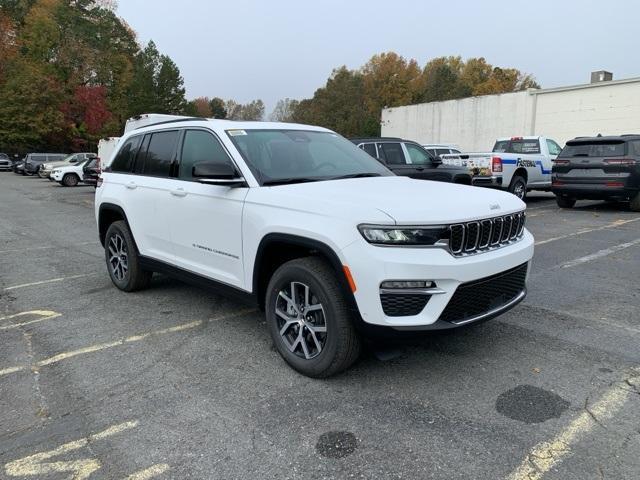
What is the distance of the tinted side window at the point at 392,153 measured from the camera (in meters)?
10.7

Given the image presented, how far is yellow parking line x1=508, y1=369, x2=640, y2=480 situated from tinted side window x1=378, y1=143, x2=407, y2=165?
768 cm

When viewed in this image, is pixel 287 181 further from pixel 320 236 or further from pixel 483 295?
pixel 483 295

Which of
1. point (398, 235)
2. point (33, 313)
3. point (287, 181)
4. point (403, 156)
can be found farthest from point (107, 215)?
point (403, 156)

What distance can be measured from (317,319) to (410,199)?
1.05 metres

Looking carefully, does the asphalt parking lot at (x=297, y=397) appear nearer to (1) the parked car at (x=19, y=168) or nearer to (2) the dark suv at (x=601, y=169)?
(2) the dark suv at (x=601, y=169)

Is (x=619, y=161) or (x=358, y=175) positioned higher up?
(x=358, y=175)

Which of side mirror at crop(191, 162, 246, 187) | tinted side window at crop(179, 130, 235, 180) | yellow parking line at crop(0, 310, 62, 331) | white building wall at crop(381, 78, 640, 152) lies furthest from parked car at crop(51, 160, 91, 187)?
side mirror at crop(191, 162, 246, 187)

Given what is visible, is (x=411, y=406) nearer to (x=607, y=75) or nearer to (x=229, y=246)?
(x=229, y=246)

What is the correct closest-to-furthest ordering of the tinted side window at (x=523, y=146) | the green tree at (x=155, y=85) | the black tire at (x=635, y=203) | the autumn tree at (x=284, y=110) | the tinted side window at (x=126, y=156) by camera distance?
the tinted side window at (x=126, y=156)
the black tire at (x=635, y=203)
the tinted side window at (x=523, y=146)
the green tree at (x=155, y=85)
the autumn tree at (x=284, y=110)

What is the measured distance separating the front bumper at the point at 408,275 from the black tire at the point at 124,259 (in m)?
3.25

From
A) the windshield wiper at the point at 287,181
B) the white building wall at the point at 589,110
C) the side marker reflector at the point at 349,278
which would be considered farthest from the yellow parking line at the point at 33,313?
the white building wall at the point at 589,110

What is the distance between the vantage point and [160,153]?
5215mm

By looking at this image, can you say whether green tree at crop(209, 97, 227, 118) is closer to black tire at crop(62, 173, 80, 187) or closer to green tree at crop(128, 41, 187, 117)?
green tree at crop(128, 41, 187, 117)

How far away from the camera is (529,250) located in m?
3.95
